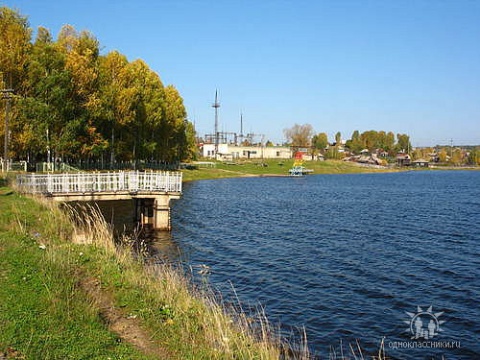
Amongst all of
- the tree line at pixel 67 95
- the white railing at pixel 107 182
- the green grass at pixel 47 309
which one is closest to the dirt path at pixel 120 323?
the green grass at pixel 47 309

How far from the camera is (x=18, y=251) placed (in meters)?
13.2

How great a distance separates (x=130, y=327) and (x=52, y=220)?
11.2 metres

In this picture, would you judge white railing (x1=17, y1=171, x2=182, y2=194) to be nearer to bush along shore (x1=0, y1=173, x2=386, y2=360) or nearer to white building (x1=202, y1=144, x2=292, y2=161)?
bush along shore (x1=0, y1=173, x2=386, y2=360)

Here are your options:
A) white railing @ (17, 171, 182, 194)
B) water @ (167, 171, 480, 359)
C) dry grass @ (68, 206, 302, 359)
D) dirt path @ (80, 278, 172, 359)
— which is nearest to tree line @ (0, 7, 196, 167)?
water @ (167, 171, 480, 359)

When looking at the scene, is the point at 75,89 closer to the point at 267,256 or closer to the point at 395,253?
the point at 267,256

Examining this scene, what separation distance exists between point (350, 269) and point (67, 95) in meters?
34.3

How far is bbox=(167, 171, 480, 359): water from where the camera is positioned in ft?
46.8

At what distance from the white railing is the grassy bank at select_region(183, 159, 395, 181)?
5321cm

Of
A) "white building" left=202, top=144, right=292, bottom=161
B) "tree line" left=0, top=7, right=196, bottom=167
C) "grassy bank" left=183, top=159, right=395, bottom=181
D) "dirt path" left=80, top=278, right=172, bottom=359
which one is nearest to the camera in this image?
"dirt path" left=80, top=278, right=172, bottom=359

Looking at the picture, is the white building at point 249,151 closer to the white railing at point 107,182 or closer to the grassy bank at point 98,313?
the white railing at point 107,182

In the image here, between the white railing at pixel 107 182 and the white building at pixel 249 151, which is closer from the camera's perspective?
the white railing at pixel 107 182

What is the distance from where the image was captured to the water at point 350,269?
14.3m

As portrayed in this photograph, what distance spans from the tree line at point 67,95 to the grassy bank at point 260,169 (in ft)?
A: 103

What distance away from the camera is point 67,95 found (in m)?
44.4
